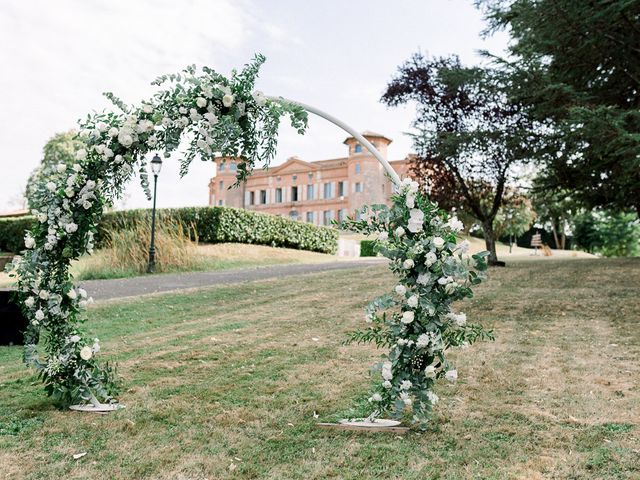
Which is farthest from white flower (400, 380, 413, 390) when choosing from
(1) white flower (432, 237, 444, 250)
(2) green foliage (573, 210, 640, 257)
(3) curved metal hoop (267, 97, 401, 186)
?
(2) green foliage (573, 210, 640, 257)

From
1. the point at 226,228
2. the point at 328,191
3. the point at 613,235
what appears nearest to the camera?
the point at 226,228

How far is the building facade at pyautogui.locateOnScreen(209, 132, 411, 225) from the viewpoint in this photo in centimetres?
3575

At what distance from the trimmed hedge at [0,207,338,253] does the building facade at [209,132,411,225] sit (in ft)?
40.1

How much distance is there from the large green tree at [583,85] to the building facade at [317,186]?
74.1 feet

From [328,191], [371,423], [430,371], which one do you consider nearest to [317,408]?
[371,423]

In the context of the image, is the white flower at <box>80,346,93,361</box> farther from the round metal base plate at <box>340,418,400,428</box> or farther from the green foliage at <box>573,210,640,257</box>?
the green foliage at <box>573,210,640,257</box>

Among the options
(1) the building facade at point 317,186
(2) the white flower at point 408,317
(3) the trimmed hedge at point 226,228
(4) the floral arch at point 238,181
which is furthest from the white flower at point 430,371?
Answer: (1) the building facade at point 317,186

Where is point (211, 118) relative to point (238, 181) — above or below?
above

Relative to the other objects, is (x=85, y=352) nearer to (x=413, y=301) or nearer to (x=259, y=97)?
(x=259, y=97)

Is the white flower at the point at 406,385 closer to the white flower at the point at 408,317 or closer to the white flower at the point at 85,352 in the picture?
the white flower at the point at 408,317

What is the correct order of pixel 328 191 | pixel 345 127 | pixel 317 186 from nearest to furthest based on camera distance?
pixel 345 127 < pixel 328 191 < pixel 317 186

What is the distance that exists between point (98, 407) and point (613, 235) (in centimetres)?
3014

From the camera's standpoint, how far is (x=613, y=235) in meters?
28.5

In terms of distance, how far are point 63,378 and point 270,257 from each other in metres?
14.5
